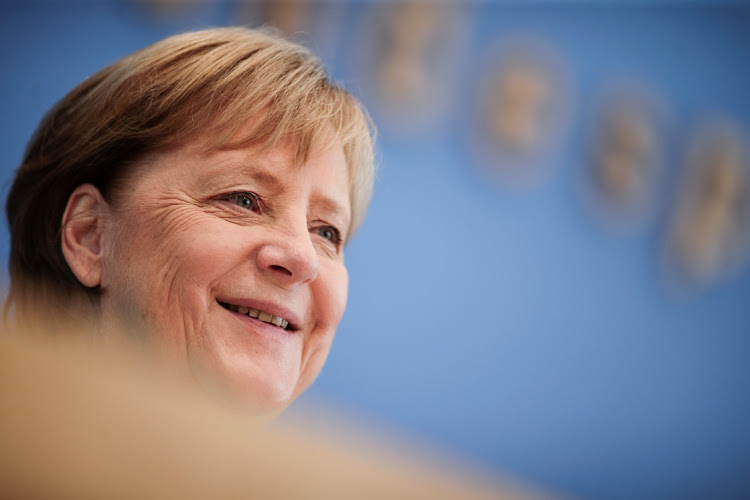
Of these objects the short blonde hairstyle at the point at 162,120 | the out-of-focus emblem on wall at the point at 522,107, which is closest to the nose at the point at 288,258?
the short blonde hairstyle at the point at 162,120

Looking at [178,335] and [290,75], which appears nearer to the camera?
[178,335]

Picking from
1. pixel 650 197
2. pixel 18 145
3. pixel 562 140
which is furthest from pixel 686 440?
pixel 18 145

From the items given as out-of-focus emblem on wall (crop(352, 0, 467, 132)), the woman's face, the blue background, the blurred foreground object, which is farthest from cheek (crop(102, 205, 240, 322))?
out-of-focus emblem on wall (crop(352, 0, 467, 132))

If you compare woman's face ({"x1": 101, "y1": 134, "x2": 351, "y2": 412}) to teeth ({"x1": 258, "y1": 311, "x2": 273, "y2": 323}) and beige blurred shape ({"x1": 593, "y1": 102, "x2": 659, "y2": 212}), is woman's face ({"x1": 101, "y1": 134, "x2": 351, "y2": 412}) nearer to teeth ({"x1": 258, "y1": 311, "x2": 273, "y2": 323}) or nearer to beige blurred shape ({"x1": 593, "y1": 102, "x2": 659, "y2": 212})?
teeth ({"x1": 258, "y1": 311, "x2": 273, "y2": 323})

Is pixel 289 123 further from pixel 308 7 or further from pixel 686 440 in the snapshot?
pixel 686 440

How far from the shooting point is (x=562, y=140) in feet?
7.07

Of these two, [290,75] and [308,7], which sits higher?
[308,7]

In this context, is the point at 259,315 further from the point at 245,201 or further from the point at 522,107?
the point at 522,107

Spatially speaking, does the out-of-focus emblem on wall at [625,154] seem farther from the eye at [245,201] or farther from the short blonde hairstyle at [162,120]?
the eye at [245,201]

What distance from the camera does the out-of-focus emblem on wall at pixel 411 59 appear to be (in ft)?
6.55

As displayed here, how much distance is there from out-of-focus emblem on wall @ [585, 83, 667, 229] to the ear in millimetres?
1723

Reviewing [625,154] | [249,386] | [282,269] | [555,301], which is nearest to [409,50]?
[625,154]

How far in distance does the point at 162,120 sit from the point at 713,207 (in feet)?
6.92

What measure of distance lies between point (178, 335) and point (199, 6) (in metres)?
1.33
